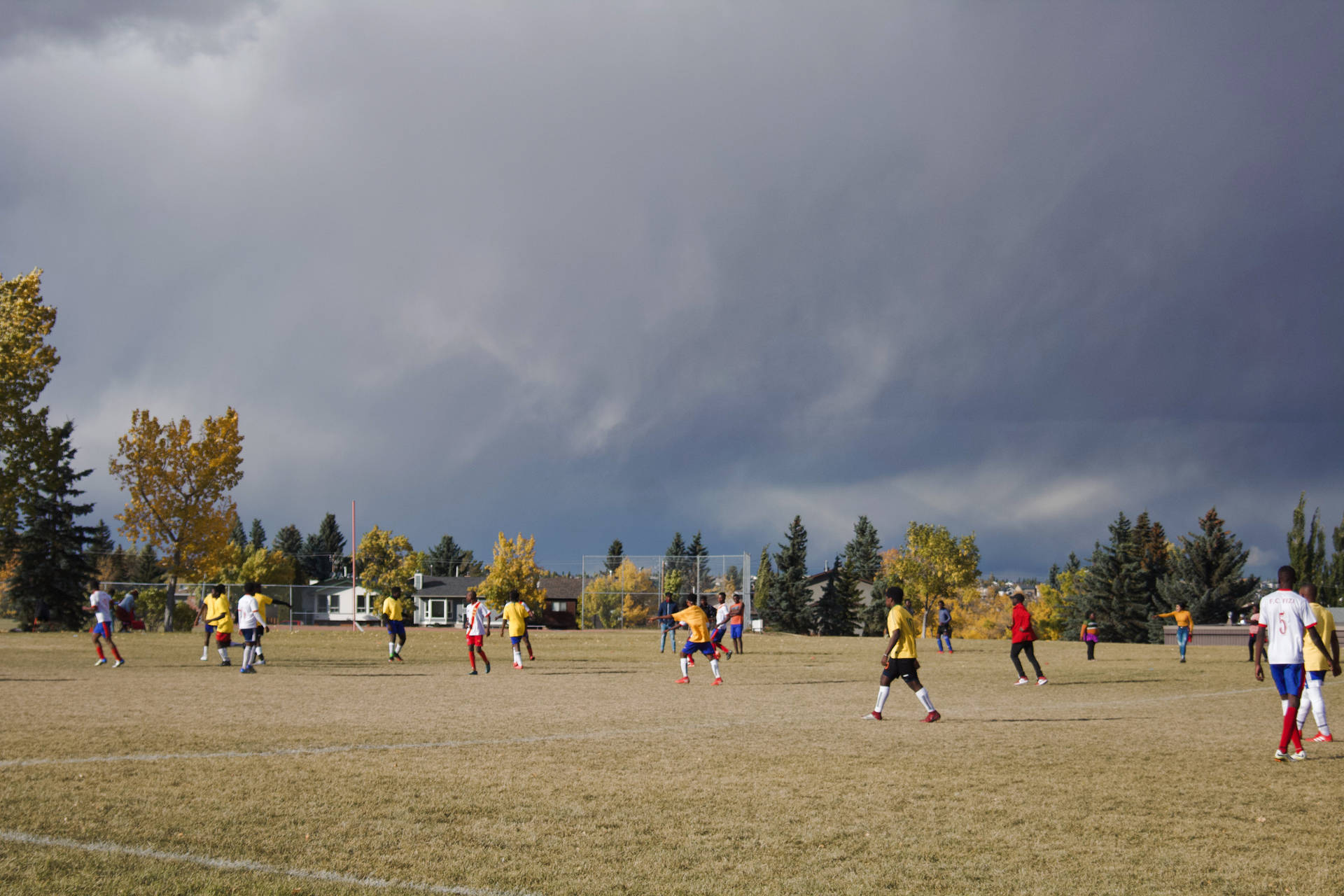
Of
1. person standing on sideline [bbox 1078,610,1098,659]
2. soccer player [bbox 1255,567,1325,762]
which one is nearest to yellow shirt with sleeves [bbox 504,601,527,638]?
soccer player [bbox 1255,567,1325,762]

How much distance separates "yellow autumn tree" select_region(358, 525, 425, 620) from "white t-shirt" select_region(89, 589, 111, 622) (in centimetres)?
5485

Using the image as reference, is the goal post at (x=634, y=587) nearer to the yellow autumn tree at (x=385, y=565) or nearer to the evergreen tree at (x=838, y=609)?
the yellow autumn tree at (x=385, y=565)

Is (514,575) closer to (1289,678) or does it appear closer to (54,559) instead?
(54,559)

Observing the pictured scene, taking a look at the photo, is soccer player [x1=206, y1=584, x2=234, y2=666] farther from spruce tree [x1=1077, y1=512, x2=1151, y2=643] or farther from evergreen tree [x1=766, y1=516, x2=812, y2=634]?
evergreen tree [x1=766, y1=516, x2=812, y2=634]

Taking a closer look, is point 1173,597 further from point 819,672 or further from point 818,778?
point 818,778

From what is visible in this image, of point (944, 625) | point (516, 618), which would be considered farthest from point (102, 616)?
point (944, 625)

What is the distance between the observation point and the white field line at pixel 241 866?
550 centimetres

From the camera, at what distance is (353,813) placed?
7344 mm

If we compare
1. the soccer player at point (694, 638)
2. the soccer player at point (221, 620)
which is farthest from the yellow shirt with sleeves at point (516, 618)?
the soccer player at point (221, 620)

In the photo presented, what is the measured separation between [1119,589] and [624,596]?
4455cm

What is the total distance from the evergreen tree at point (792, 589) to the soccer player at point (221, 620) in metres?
88.7

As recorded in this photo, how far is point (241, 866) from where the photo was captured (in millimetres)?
5859

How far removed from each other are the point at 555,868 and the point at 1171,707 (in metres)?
14.0

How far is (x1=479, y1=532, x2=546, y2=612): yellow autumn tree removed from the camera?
7769cm
